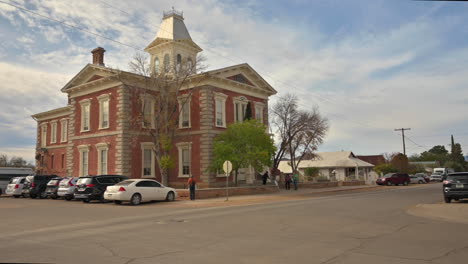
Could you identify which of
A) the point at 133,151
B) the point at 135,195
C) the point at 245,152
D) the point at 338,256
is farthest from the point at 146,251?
the point at 133,151

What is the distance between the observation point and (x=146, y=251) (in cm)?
870

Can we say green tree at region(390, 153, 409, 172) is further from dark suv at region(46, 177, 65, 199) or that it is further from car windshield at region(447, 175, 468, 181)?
dark suv at region(46, 177, 65, 199)

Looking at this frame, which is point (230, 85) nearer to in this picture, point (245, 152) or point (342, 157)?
point (245, 152)

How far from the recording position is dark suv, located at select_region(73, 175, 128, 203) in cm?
2414

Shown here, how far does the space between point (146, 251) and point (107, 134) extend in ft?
92.9

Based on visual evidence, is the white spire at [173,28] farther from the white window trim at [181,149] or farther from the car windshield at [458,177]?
the car windshield at [458,177]

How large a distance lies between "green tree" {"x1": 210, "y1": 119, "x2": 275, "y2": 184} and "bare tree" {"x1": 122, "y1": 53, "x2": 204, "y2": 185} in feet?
13.3

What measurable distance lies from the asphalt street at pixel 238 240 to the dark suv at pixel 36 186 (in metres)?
16.3

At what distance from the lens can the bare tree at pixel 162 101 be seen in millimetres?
32031

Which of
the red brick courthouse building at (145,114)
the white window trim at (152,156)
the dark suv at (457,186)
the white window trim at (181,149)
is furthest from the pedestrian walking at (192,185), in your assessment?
the dark suv at (457,186)

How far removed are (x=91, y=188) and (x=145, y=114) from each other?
12339 mm

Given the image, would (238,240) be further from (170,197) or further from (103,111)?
(103,111)

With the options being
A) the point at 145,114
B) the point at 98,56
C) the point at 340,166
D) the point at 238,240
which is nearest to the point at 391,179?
the point at 340,166

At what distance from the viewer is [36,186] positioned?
30.2 m
